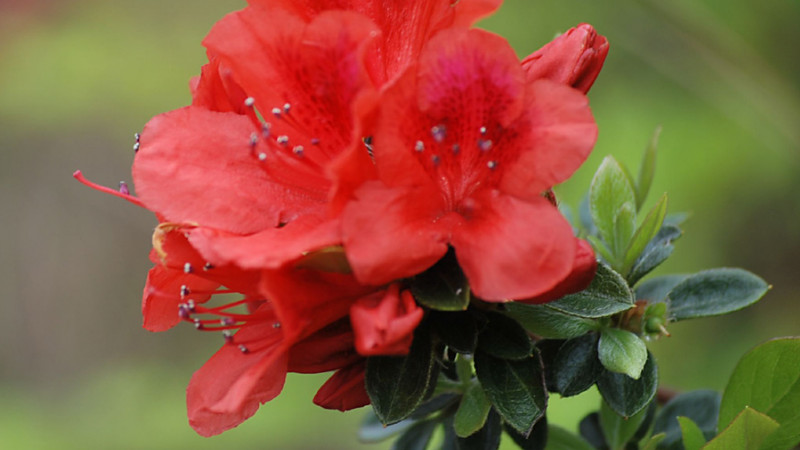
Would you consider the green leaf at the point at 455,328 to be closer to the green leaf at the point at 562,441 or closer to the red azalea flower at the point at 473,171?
the red azalea flower at the point at 473,171

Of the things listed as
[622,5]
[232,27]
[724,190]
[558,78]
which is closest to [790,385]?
[558,78]

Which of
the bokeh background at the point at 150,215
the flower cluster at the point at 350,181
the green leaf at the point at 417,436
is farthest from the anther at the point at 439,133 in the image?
the bokeh background at the point at 150,215

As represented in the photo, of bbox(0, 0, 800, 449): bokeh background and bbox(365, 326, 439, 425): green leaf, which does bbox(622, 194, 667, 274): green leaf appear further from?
bbox(0, 0, 800, 449): bokeh background

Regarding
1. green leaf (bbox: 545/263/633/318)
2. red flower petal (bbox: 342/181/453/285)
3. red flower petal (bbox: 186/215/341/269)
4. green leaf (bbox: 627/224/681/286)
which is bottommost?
green leaf (bbox: 627/224/681/286)

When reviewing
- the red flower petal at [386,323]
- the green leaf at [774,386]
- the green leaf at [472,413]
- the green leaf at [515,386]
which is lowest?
the green leaf at [472,413]

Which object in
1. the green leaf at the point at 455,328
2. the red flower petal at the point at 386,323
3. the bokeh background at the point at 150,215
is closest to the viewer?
the red flower petal at the point at 386,323

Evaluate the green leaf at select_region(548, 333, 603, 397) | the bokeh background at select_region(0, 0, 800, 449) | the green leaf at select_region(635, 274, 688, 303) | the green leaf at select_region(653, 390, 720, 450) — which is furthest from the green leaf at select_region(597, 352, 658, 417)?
the bokeh background at select_region(0, 0, 800, 449)

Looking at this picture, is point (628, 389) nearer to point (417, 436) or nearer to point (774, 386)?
point (774, 386)

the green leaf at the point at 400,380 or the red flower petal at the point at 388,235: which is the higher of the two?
the red flower petal at the point at 388,235
